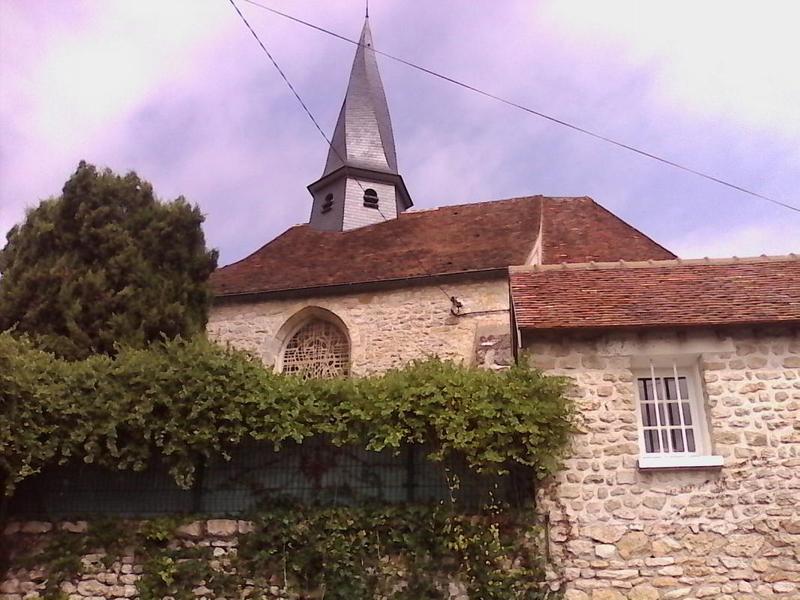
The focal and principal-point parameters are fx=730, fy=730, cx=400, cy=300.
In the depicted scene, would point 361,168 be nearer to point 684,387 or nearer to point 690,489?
point 684,387

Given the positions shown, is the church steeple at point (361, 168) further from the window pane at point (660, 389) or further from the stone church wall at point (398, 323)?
the window pane at point (660, 389)

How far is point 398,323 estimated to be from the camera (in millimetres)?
13828

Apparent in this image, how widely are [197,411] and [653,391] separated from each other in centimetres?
455

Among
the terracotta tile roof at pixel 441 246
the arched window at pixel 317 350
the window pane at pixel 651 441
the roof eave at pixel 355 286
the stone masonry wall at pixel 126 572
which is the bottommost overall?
the stone masonry wall at pixel 126 572

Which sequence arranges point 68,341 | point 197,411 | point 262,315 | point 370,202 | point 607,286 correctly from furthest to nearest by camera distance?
point 370,202
point 262,315
point 68,341
point 607,286
point 197,411

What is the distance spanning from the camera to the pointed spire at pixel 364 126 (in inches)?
830

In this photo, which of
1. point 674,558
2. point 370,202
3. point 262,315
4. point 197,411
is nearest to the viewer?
point 674,558

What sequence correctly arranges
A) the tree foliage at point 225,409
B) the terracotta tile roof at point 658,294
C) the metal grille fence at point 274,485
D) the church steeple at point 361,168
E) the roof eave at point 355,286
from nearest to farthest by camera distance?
the tree foliage at point 225,409 → the metal grille fence at point 274,485 → the terracotta tile roof at point 658,294 → the roof eave at point 355,286 → the church steeple at point 361,168

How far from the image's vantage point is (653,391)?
24.1 ft

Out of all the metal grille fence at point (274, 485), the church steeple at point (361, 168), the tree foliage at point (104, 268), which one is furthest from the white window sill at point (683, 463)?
the church steeple at point (361, 168)

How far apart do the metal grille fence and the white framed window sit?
125 centimetres

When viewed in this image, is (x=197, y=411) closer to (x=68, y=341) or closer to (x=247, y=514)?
(x=247, y=514)

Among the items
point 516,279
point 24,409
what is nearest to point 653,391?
point 516,279

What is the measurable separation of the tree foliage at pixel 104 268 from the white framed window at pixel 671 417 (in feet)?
19.4
